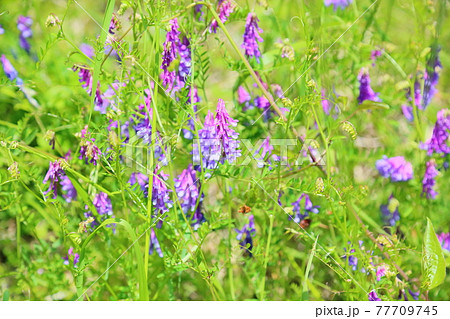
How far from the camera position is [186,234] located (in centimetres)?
115

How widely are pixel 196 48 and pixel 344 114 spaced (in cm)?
51

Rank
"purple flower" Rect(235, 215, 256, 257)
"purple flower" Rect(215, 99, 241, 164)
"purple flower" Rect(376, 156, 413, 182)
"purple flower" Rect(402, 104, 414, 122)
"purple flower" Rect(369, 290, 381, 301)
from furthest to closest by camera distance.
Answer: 1. "purple flower" Rect(402, 104, 414, 122)
2. "purple flower" Rect(376, 156, 413, 182)
3. "purple flower" Rect(235, 215, 256, 257)
4. "purple flower" Rect(369, 290, 381, 301)
5. "purple flower" Rect(215, 99, 241, 164)

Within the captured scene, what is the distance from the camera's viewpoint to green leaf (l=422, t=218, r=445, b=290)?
1.05 m

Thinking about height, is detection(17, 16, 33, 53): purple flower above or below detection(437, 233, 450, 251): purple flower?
above

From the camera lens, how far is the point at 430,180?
4.33 feet

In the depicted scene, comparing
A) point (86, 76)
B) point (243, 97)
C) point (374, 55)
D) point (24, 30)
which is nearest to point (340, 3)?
point (374, 55)

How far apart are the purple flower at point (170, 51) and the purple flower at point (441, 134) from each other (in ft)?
2.30

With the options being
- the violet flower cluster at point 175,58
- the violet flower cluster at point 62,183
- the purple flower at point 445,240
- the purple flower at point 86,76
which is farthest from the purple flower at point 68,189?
the purple flower at point 445,240

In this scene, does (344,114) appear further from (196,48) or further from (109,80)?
(109,80)

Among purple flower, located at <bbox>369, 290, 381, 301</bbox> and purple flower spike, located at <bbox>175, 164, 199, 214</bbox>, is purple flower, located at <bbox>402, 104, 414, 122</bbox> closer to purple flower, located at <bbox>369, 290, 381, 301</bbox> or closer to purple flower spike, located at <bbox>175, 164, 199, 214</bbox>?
purple flower, located at <bbox>369, 290, 381, 301</bbox>

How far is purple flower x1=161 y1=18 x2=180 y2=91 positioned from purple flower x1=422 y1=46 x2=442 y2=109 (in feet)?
2.36

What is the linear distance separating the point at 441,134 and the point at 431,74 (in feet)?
0.67

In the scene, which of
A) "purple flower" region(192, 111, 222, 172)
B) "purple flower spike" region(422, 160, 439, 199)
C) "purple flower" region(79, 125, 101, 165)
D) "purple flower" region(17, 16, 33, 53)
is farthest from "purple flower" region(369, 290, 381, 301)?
"purple flower" region(17, 16, 33, 53)

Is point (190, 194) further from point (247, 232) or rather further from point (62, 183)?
point (62, 183)
